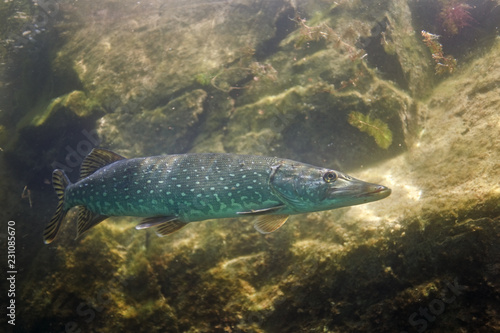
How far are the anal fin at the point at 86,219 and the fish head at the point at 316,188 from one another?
3100mm

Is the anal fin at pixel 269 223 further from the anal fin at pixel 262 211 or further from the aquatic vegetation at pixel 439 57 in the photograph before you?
the aquatic vegetation at pixel 439 57

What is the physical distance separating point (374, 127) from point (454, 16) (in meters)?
4.42

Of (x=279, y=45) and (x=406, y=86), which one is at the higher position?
(x=279, y=45)

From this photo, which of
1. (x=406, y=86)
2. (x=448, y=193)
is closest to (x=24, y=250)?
(x=448, y=193)

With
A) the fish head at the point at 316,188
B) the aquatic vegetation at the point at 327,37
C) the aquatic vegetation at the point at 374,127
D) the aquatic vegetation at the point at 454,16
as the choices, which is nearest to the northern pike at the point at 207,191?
the fish head at the point at 316,188

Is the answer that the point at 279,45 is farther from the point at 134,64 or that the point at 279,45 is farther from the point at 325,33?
the point at 134,64

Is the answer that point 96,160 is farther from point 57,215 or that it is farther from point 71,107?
point 71,107

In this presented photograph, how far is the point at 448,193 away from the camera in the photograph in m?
3.31

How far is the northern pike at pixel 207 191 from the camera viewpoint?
10.8 ft

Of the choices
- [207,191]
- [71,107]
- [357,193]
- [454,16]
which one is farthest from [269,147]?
[454,16]

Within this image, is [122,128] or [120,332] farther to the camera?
[122,128]

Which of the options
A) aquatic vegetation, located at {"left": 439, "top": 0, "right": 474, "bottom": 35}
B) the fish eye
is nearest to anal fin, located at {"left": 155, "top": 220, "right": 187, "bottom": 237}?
the fish eye

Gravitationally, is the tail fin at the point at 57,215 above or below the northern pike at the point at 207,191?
below

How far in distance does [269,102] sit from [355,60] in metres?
2.27
